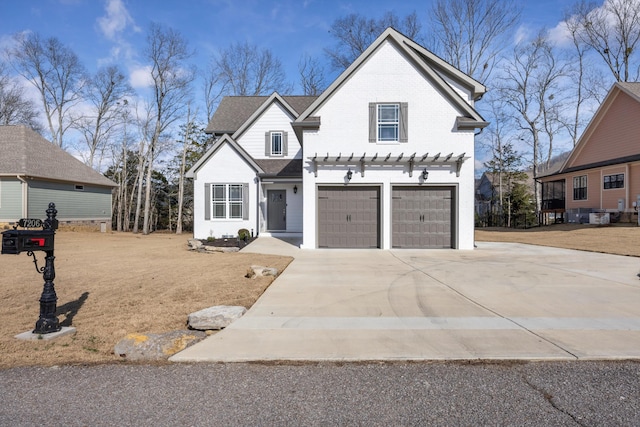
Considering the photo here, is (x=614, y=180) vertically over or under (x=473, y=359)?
over

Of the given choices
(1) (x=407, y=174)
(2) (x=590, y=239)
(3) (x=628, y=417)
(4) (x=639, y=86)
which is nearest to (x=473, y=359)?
(3) (x=628, y=417)

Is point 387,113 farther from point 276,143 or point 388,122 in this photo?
point 276,143

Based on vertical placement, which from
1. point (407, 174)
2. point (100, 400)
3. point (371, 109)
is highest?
point (371, 109)

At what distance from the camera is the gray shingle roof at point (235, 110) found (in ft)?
71.2

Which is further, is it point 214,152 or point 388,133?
point 214,152

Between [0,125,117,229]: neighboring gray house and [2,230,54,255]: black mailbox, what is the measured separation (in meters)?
21.1

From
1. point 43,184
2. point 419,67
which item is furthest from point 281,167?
point 43,184

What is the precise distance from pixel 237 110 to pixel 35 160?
42.2 feet

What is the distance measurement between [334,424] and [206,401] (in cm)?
112

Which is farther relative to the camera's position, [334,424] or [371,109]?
[371,109]

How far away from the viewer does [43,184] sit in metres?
22.5

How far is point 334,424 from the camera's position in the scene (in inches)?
110

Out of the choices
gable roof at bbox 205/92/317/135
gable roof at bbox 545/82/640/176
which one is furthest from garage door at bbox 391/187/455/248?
gable roof at bbox 545/82/640/176

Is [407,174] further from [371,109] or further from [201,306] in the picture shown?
[201,306]
